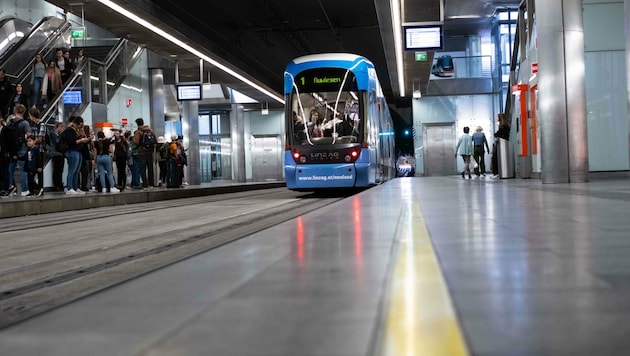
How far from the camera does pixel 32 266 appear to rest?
4500 mm

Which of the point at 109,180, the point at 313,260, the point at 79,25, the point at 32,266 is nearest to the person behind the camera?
the point at 313,260

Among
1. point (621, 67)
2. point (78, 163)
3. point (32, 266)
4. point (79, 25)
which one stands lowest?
point (32, 266)

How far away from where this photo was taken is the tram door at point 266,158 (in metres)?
41.8

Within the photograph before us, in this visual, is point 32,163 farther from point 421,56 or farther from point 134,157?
point 421,56

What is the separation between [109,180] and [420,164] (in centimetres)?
2292

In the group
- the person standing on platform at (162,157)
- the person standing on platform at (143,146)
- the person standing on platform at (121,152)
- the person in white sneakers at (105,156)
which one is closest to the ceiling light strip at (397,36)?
the person standing on platform at (143,146)

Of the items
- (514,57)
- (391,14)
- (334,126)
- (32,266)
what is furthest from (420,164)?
(32,266)

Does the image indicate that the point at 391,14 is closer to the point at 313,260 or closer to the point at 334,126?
the point at 334,126

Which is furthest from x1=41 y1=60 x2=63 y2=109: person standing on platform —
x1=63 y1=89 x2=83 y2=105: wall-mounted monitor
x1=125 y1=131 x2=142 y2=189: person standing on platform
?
x1=125 y1=131 x2=142 y2=189: person standing on platform

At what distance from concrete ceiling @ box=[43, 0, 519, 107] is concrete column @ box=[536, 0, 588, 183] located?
14.9 feet

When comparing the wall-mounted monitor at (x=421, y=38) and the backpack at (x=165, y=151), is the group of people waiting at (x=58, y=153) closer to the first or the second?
the backpack at (x=165, y=151)

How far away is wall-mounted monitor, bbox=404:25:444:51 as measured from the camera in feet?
60.9

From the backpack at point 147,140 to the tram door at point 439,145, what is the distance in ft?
66.4

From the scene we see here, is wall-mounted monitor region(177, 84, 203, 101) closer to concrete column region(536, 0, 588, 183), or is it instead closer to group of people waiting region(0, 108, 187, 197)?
group of people waiting region(0, 108, 187, 197)
